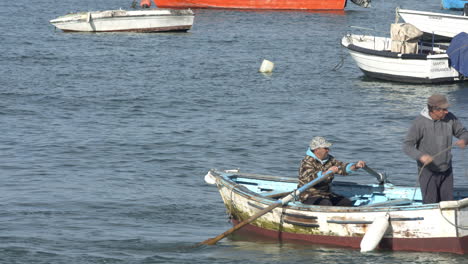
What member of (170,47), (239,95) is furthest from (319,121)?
(170,47)

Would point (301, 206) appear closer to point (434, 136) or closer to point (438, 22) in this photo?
point (434, 136)

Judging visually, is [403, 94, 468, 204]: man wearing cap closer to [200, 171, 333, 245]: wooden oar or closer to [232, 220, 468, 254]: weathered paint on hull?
[232, 220, 468, 254]: weathered paint on hull

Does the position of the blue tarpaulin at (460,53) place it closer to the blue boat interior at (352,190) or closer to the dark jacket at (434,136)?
the blue boat interior at (352,190)

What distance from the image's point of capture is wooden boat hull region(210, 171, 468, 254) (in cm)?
1095

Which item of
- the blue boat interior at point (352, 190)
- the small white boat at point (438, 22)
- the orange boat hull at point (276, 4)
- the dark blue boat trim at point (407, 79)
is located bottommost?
the dark blue boat trim at point (407, 79)

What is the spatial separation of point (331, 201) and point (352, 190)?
35.9 inches

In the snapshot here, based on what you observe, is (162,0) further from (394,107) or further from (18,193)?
(18,193)

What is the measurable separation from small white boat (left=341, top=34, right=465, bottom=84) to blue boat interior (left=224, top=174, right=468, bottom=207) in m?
13.5

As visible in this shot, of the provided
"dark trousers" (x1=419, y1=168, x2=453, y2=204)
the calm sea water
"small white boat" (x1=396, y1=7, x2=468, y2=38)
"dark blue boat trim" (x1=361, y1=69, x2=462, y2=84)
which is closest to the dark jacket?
"dark trousers" (x1=419, y1=168, x2=453, y2=204)

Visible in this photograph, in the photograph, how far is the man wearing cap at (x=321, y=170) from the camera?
459 inches

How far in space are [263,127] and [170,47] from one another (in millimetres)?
16232

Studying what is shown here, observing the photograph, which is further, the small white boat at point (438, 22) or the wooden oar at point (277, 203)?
the small white boat at point (438, 22)

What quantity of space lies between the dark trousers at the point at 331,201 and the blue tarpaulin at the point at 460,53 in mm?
13881

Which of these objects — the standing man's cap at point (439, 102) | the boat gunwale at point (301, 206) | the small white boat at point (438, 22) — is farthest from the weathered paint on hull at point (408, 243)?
the small white boat at point (438, 22)
